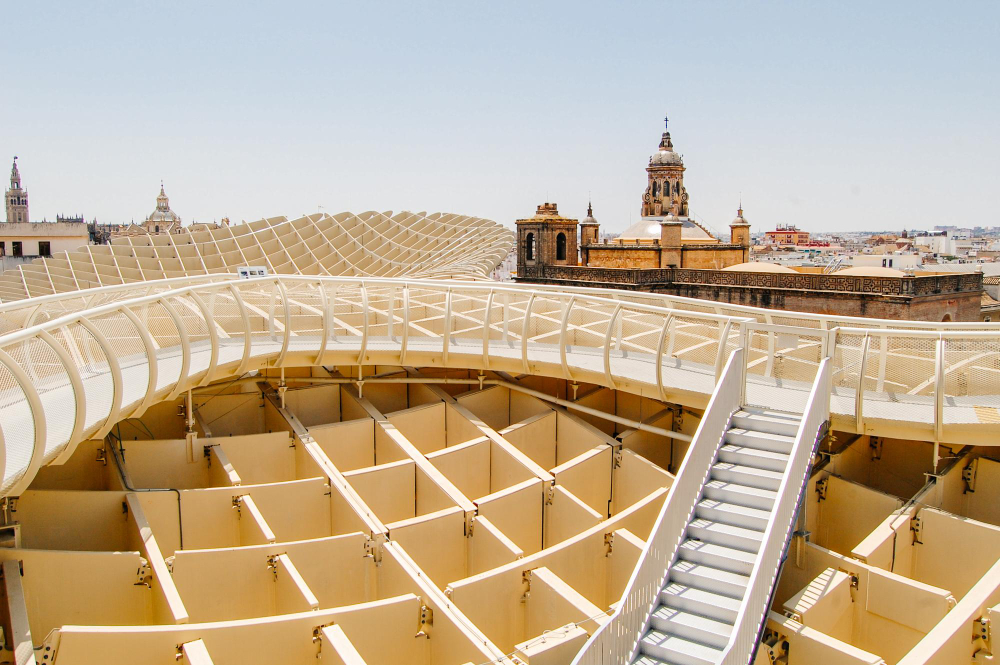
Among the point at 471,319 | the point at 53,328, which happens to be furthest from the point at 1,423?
the point at 471,319

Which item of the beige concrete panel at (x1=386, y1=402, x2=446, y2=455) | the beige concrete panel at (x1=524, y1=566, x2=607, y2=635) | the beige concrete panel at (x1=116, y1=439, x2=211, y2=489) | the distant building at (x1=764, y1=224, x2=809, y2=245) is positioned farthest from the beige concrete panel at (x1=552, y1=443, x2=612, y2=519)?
the distant building at (x1=764, y1=224, x2=809, y2=245)

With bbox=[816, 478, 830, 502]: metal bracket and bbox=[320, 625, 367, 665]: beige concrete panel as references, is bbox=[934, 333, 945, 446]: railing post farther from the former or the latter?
bbox=[320, 625, 367, 665]: beige concrete panel

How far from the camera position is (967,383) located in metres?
9.79

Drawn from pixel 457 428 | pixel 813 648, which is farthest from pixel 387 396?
pixel 813 648

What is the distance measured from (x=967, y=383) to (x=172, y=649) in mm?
9485

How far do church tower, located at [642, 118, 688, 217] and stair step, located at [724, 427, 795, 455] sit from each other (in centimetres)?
5728

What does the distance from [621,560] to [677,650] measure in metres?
3.35

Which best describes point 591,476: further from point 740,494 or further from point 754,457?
point 740,494

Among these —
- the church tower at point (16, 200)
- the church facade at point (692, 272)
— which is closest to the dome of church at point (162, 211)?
the church tower at point (16, 200)

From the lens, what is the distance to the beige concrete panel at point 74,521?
10.0m

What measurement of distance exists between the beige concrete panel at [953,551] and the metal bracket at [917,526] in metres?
0.02

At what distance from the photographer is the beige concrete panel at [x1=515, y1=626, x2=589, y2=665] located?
7.45 meters

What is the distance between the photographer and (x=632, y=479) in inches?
479

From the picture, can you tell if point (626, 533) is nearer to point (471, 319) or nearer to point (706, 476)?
point (706, 476)
